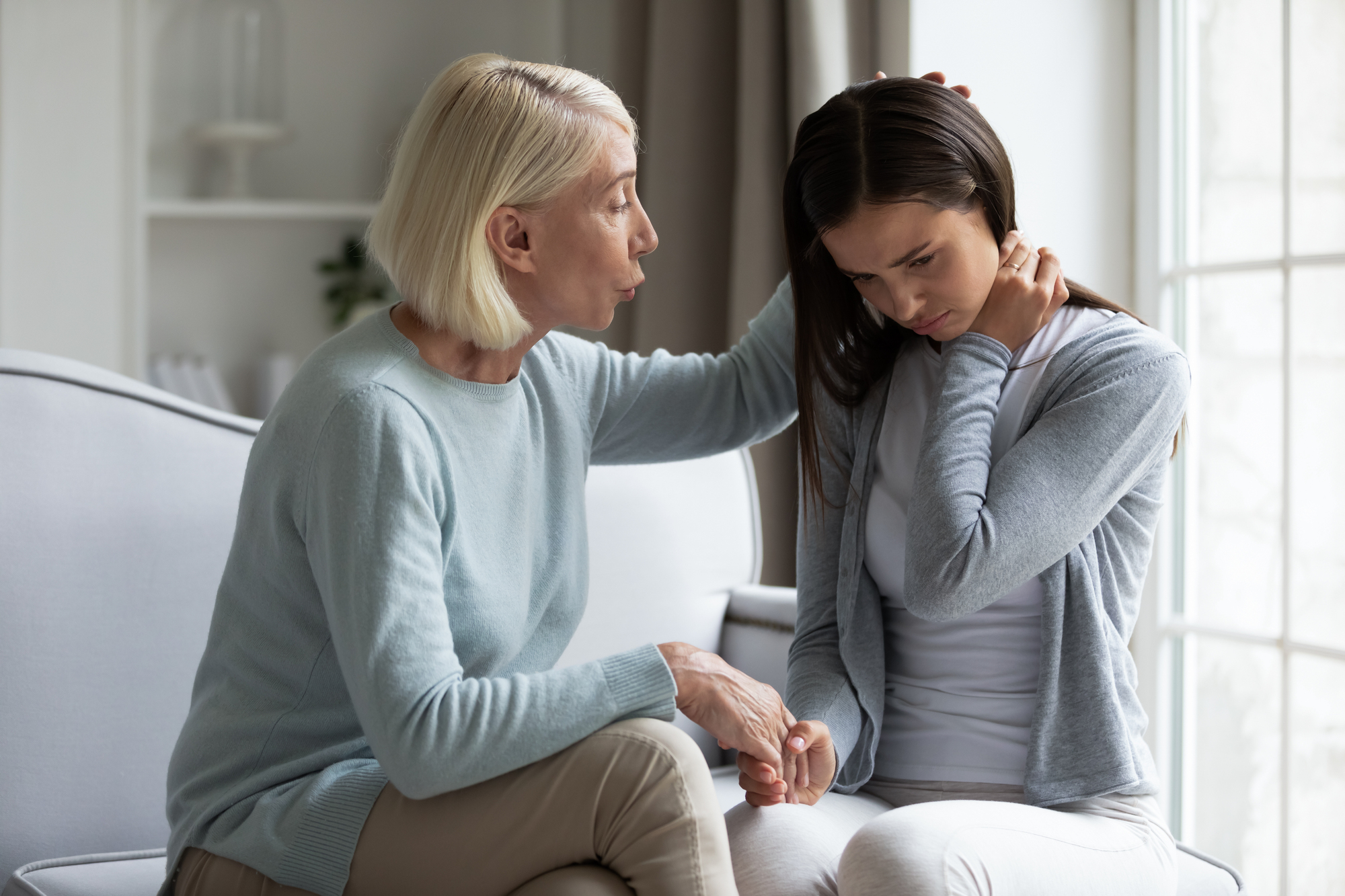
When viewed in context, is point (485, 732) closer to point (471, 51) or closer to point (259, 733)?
point (259, 733)

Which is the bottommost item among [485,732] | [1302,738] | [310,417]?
[1302,738]

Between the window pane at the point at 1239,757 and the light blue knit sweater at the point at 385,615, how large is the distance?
4.42 feet

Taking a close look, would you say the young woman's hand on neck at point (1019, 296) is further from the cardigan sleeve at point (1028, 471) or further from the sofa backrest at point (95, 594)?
the sofa backrest at point (95, 594)

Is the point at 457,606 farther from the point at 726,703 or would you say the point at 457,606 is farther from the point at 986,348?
the point at 986,348

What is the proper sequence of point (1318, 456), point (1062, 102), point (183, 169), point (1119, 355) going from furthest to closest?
point (183, 169), point (1062, 102), point (1318, 456), point (1119, 355)

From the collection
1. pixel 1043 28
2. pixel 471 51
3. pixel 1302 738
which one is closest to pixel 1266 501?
pixel 1302 738

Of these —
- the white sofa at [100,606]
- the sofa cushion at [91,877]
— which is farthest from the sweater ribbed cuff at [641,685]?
the sofa cushion at [91,877]

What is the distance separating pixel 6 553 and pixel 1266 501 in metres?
1.90

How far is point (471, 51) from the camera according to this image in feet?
10.8

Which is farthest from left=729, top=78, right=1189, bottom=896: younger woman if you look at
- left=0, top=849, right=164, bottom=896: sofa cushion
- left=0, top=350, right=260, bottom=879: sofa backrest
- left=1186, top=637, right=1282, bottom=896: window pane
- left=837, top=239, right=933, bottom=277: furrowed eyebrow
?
left=1186, top=637, right=1282, bottom=896: window pane

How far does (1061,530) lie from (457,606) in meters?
0.57

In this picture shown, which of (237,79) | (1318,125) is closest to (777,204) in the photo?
(1318,125)

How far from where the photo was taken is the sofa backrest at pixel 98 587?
4.36 ft

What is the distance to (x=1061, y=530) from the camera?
110 centimetres
